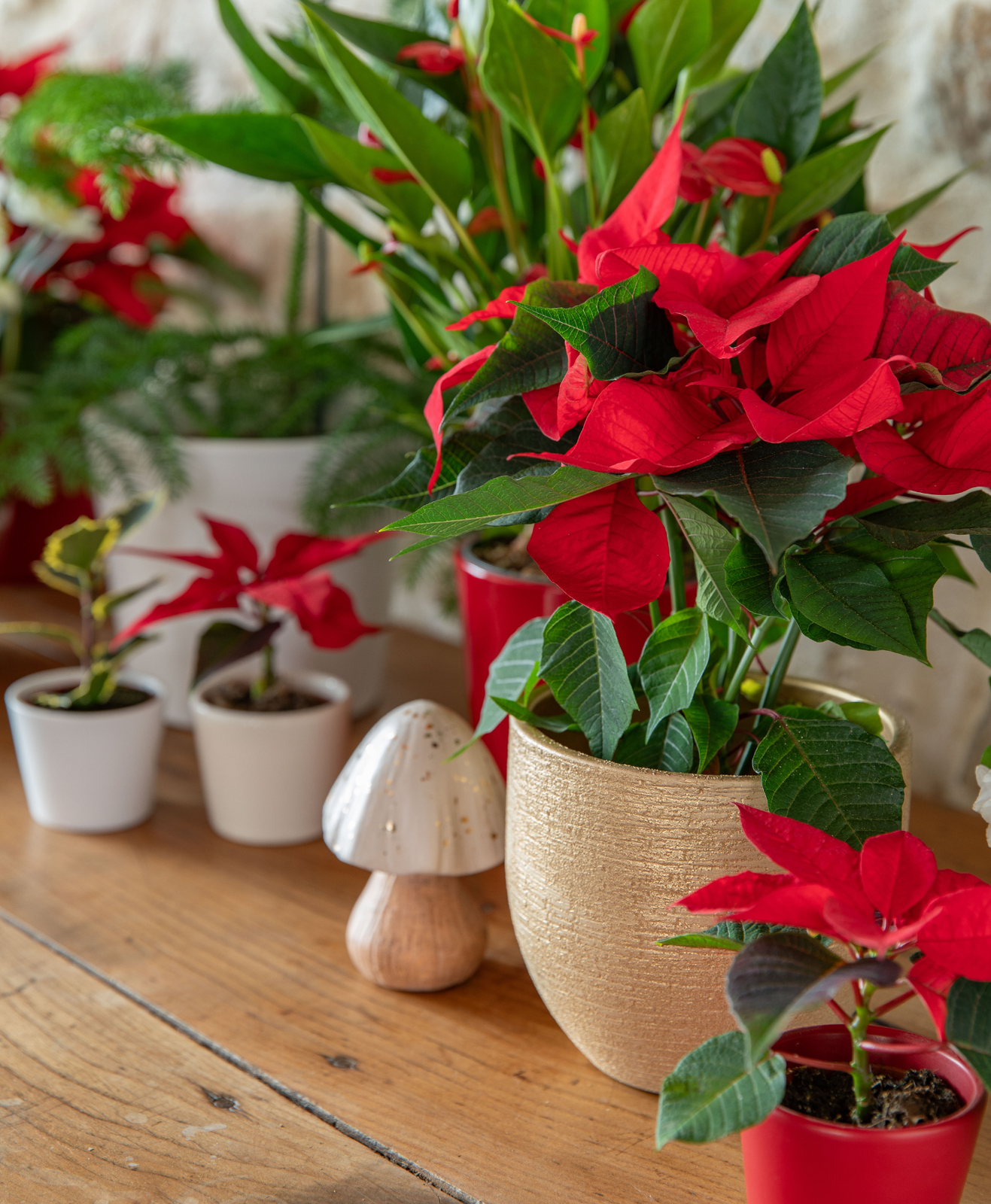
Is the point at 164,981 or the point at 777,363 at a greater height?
the point at 777,363

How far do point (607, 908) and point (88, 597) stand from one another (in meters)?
0.48

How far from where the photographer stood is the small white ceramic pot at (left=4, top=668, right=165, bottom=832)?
0.74 meters

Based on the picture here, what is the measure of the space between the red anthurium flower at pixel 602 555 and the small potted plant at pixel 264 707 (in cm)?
33

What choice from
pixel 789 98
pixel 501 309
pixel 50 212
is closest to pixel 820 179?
pixel 789 98

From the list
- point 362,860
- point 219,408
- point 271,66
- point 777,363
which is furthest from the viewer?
point 219,408

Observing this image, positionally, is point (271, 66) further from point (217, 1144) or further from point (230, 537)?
point (217, 1144)

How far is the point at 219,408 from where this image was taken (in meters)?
0.91

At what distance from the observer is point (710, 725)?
0.45m

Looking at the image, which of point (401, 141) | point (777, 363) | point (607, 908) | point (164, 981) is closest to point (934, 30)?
point (401, 141)

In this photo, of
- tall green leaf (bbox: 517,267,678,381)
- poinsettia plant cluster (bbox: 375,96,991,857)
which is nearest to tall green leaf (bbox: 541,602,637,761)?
poinsettia plant cluster (bbox: 375,96,991,857)

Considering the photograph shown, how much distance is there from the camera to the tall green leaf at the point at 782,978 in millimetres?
298

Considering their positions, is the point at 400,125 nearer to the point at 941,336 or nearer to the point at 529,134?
the point at 529,134

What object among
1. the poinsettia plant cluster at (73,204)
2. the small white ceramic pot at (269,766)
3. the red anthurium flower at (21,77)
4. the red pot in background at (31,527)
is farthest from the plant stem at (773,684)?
the red anthurium flower at (21,77)

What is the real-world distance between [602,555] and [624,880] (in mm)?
137
